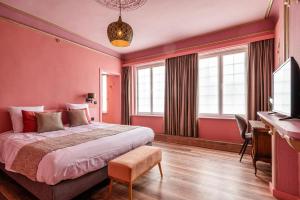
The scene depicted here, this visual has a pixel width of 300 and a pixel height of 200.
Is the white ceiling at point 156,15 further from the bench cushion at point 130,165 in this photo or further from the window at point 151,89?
the bench cushion at point 130,165

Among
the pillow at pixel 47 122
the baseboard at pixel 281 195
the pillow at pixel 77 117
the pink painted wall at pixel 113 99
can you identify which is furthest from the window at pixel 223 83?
the pillow at pixel 47 122

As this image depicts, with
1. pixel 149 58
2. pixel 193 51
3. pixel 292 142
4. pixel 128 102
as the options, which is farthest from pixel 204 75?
pixel 292 142

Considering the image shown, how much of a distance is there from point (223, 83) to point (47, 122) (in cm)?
385

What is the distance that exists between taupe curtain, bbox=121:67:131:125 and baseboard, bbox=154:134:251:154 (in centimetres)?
137

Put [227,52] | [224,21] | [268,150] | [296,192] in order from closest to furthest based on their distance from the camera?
[296,192], [268,150], [224,21], [227,52]

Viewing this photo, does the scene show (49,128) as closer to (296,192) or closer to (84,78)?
(84,78)

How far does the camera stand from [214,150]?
372 centimetres

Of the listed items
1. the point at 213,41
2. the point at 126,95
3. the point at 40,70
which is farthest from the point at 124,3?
the point at 126,95

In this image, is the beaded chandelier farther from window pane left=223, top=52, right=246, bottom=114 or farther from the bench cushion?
window pane left=223, top=52, right=246, bottom=114

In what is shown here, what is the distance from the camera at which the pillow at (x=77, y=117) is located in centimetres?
337

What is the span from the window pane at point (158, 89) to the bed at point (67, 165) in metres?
2.64

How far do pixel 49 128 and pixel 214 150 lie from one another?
346cm

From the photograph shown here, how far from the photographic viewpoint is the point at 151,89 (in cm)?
518

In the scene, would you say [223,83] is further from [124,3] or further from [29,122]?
[29,122]
